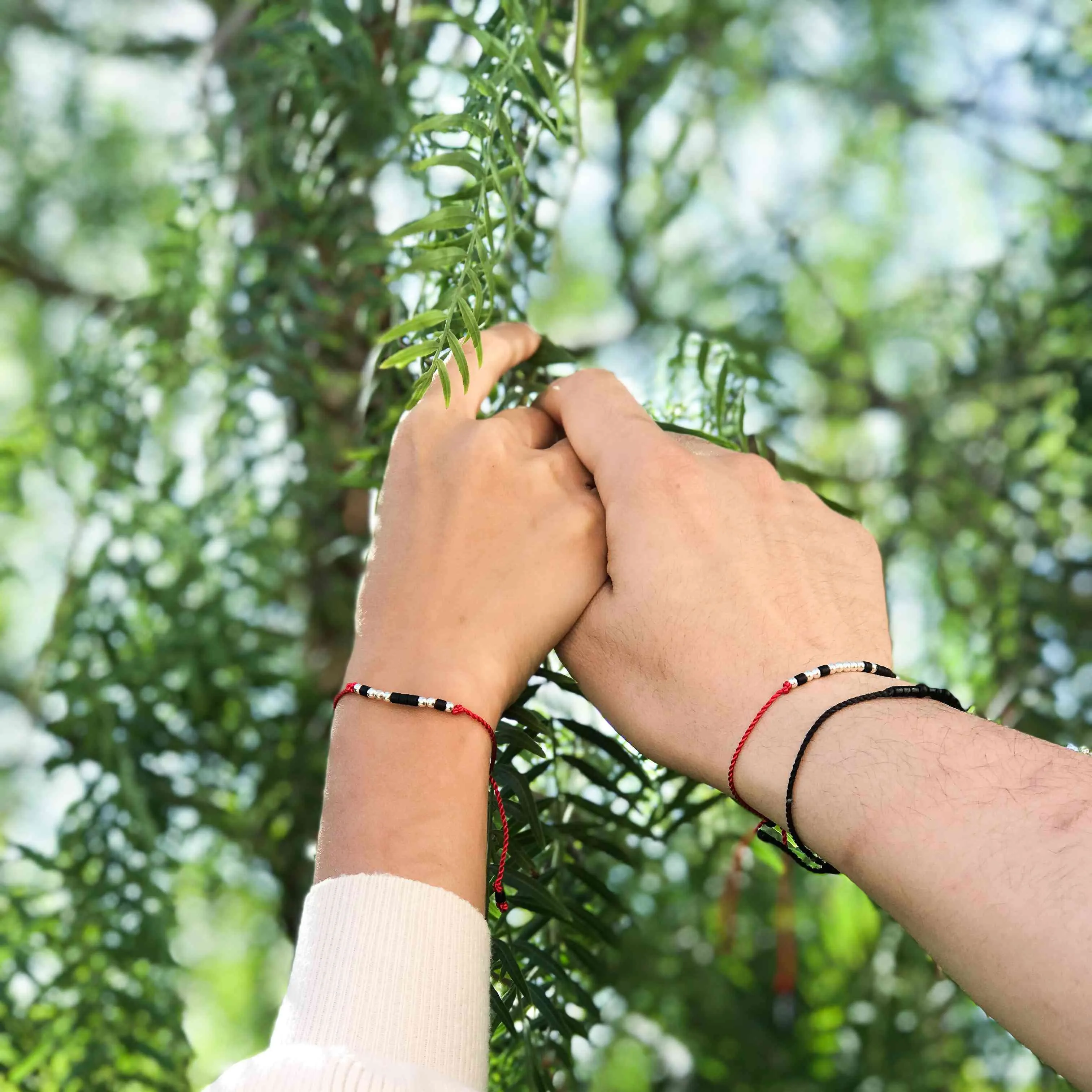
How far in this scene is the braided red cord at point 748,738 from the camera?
0.51 meters

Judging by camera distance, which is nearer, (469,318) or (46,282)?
(469,318)

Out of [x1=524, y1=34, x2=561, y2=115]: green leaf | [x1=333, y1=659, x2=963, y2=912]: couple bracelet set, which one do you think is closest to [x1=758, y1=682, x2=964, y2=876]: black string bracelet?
[x1=333, y1=659, x2=963, y2=912]: couple bracelet set

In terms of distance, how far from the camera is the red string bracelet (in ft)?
1.69

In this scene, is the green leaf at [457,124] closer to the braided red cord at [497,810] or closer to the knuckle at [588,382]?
the knuckle at [588,382]

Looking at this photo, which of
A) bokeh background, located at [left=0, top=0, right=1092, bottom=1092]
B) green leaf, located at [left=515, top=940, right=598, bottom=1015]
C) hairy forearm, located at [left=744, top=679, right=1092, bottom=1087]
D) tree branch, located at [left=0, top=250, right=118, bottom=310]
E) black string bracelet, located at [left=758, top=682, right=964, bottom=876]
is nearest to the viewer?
hairy forearm, located at [left=744, top=679, right=1092, bottom=1087]

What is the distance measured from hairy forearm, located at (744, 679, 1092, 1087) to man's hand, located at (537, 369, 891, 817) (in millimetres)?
24

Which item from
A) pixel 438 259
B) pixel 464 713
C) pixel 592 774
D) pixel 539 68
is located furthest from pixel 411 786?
pixel 539 68

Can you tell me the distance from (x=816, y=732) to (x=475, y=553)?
0.19m

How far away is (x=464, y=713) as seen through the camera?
0.52 metres

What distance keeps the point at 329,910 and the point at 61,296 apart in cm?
150

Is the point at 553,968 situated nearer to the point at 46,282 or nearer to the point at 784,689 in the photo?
the point at 784,689

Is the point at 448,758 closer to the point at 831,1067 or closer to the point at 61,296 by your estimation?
the point at 831,1067

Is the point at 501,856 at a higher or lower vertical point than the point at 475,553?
lower

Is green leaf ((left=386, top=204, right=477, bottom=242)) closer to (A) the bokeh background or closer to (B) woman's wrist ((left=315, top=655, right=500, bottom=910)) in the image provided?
(A) the bokeh background
